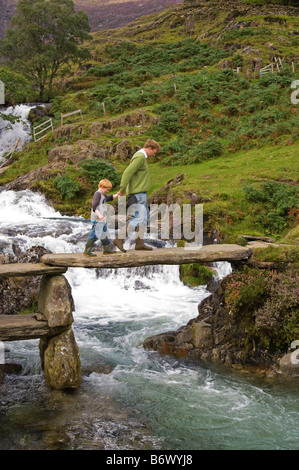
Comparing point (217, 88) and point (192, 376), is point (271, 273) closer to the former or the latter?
point (192, 376)

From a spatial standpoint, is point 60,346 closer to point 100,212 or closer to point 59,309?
point 59,309

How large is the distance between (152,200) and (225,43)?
3841cm

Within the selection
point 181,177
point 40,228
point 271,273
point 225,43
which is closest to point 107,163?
point 181,177

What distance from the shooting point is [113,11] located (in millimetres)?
145875

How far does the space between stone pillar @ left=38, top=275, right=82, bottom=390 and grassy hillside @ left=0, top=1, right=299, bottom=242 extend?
8.49 meters

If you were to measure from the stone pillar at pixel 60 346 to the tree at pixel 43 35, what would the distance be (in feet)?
166

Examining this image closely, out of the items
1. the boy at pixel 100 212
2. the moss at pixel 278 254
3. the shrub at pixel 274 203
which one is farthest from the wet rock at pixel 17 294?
the shrub at pixel 274 203

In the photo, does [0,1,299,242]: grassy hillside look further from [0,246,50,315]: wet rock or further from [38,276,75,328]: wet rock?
[38,276,75,328]: wet rock

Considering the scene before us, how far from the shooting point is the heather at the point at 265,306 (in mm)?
11320

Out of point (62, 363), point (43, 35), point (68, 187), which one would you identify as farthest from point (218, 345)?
point (43, 35)

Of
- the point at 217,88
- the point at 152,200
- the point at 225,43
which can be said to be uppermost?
the point at 225,43

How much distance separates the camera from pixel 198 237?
65.7 feet

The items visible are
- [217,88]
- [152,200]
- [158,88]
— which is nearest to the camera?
[152,200]

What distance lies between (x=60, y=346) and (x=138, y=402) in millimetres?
2421
